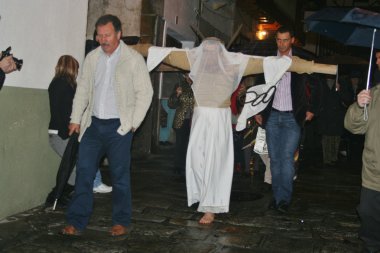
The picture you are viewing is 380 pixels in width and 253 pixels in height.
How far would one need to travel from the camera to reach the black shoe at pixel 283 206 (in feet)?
21.1

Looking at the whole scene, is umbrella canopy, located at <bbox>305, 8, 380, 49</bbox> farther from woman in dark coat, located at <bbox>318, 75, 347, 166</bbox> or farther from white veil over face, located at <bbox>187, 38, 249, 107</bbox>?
woman in dark coat, located at <bbox>318, 75, 347, 166</bbox>

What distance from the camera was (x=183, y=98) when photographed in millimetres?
8641

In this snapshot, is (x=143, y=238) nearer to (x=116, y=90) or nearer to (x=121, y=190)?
(x=121, y=190)

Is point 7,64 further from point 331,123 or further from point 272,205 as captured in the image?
point 331,123

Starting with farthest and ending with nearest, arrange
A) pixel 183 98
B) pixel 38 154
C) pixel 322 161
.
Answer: pixel 322 161
pixel 183 98
pixel 38 154

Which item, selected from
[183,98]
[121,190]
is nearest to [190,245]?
[121,190]

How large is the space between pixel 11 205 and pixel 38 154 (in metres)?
0.73

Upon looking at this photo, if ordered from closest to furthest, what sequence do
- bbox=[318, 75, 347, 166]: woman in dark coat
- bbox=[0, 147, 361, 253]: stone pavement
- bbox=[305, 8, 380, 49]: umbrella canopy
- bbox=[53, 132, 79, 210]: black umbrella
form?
bbox=[305, 8, 380, 49]: umbrella canopy, bbox=[0, 147, 361, 253]: stone pavement, bbox=[53, 132, 79, 210]: black umbrella, bbox=[318, 75, 347, 166]: woman in dark coat

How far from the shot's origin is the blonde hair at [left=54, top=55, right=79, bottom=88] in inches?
240

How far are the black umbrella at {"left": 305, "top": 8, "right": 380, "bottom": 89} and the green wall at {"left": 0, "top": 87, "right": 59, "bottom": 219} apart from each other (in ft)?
10.5

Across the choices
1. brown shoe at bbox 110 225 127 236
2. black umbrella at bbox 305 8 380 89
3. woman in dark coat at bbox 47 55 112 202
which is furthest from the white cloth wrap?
woman in dark coat at bbox 47 55 112 202

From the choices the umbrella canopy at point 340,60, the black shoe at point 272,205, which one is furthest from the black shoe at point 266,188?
the umbrella canopy at point 340,60

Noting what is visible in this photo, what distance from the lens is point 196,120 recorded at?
5.89 meters

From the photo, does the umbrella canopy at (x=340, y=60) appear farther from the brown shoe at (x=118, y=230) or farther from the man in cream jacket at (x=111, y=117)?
the brown shoe at (x=118, y=230)
